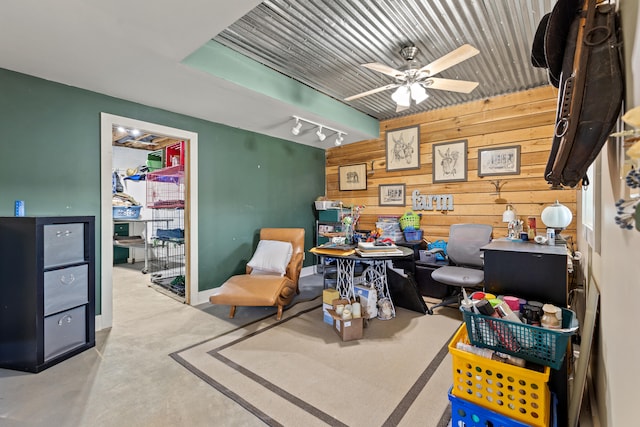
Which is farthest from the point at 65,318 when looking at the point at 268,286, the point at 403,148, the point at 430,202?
the point at 403,148

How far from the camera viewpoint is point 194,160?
12.2ft

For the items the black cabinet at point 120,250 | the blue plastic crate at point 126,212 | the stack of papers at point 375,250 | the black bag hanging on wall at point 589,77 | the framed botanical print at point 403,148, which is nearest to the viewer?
the black bag hanging on wall at point 589,77

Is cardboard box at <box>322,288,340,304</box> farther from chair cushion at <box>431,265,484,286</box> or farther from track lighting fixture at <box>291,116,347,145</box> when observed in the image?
track lighting fixture at <box>291,116,347,145</box>

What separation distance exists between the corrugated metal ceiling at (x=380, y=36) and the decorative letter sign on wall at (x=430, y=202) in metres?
1.58

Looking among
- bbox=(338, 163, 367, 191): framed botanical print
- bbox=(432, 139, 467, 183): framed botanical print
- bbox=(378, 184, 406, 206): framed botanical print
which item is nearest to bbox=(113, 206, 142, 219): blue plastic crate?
bbox=(338, 163, 367, 191): framed botanical print

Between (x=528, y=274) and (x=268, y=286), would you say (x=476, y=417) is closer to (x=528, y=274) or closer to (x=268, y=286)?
(x=528, y=274)

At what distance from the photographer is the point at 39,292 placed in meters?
2.17

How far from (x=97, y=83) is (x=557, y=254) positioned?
3976mm

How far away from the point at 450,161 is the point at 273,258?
9.44ft

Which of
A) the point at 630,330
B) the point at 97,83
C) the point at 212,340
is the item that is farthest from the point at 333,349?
the point at 97,83

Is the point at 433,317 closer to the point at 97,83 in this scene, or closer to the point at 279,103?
the point at 279,103

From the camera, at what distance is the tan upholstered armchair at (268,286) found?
2.98m

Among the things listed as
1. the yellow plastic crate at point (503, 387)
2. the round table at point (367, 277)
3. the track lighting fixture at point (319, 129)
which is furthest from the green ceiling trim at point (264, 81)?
the yellow plastic crate at point (503, 387)

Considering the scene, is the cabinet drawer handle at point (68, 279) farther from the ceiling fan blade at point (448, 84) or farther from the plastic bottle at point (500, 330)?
the ceiling fan blade at point (448, 84)
